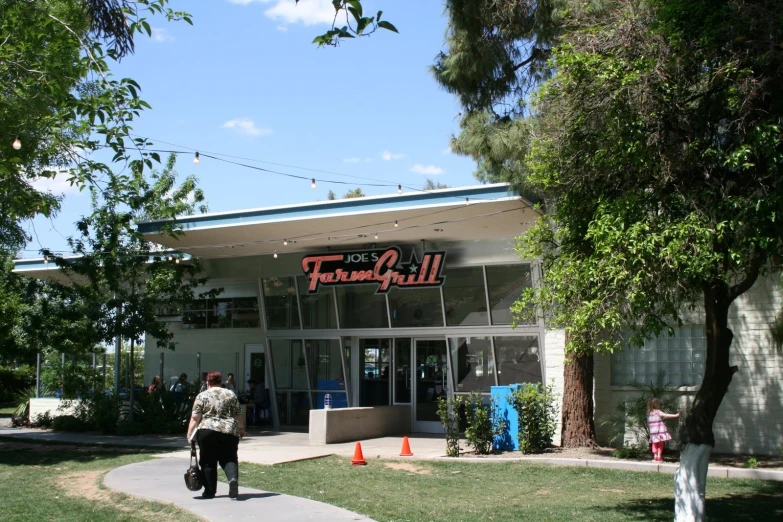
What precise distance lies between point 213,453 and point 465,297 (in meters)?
11.2

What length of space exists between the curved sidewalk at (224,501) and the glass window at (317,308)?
986 centimetres

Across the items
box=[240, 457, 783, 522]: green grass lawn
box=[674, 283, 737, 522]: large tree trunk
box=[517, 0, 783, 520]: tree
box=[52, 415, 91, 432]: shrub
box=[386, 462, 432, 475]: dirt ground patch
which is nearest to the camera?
box=[517, 0, 783, 520]: tree

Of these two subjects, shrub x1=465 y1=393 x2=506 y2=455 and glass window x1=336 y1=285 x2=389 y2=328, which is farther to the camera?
glass window x1=336 y1=285 x2=389 y2=328

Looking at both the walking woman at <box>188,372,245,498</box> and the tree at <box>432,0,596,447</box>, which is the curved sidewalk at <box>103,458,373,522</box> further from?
the tree at <box>432,0,596,447</box>

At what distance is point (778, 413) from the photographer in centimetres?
1499

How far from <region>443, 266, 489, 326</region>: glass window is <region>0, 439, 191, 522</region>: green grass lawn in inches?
325

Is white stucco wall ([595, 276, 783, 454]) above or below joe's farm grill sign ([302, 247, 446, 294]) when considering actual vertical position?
below

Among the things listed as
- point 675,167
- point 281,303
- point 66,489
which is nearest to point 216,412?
point 66,489

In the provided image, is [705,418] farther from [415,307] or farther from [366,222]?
[415,307]

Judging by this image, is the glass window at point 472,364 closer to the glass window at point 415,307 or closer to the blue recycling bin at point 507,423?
the glass window at point 415,307

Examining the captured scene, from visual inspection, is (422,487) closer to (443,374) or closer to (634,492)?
(634,492)

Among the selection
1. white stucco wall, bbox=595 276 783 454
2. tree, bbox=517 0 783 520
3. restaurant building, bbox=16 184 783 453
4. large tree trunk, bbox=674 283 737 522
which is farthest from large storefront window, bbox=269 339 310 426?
large tree trunk, bbox=674 283 737 522

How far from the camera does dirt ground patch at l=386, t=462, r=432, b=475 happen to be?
1381 cm

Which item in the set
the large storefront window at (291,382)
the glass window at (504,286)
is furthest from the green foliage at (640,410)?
the large storefront window at (291,382)
